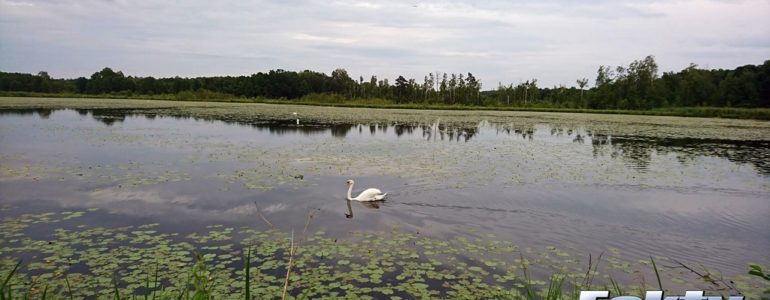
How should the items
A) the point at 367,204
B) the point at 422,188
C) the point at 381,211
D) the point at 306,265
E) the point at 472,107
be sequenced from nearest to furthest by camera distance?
the point at 306,265, the point at 381,211, the point at 367,204, the point at 422,188, the point at 472,107

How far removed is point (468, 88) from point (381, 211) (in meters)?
57.0

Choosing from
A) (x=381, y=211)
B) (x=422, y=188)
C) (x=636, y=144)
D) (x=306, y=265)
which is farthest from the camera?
(x=636, y=144)

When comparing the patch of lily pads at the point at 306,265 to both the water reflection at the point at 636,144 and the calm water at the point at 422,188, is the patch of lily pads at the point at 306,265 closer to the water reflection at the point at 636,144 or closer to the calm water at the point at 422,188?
the calm water at the point at 422,188

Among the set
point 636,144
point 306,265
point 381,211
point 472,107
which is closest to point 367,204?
point 381,211

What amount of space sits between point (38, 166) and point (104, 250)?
21.1ft

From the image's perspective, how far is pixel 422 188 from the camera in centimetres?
941

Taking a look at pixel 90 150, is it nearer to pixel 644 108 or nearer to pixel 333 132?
pixel 333 132

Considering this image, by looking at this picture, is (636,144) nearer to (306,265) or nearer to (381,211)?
(381,211)

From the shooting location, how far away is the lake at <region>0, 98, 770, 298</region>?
5.25 meters

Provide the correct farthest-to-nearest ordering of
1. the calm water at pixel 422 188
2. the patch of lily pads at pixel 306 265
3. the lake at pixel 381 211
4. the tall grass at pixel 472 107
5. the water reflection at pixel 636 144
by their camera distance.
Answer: the tall grass at pixel 472 107 → the water reflection at pixel 636 144 → the calm water at pixel 422 188 → the lake at pixel 381 211 → the patch of lily pads at pixel 306 265

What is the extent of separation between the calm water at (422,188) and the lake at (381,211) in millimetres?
47

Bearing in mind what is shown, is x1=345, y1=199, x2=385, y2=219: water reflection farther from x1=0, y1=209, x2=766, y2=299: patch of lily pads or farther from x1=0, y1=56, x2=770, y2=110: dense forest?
x1=0, y1=56, x2=770, y2=110: dense forest

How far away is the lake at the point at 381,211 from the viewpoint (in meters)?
5.25

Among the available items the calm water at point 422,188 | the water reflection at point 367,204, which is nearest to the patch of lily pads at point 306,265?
the calm water at point 422,188
